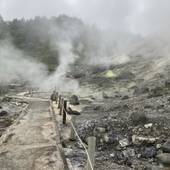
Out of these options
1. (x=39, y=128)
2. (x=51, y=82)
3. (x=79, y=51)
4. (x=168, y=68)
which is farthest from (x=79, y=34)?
(x=39, y=128)

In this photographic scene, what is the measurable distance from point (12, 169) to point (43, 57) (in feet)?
200

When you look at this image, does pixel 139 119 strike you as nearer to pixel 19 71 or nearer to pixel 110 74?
pixel 110 74

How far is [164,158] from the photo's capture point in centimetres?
800

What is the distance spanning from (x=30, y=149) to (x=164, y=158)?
3378 millimetres

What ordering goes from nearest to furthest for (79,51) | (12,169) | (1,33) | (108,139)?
(12,169) < (108,139) < (79,51) < (1,33)

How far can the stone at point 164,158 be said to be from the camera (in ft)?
26.0

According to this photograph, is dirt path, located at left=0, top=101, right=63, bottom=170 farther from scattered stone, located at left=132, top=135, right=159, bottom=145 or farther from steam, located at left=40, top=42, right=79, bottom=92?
steam, located at left=40, top=42, right=79, bottom=92

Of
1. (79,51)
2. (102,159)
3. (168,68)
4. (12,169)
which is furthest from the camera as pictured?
Result: (79,51)

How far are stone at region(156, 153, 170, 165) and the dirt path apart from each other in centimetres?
260

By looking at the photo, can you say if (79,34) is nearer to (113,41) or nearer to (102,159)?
(113,41)

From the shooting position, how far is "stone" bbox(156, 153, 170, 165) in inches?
312

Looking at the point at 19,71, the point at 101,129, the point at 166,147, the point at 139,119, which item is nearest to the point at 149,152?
the point at 166,147

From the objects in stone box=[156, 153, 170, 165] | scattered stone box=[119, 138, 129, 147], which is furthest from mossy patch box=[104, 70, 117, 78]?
stone box=[156, 153, 170, 165]

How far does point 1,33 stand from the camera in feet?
258
